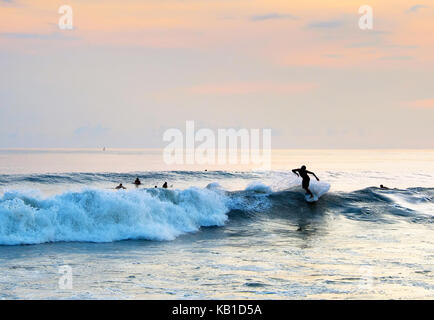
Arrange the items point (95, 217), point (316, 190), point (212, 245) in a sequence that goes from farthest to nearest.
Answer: point (316, 190) < point (95, 217) < point (212, 245)

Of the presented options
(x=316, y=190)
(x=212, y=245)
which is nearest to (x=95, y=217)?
(x=212, y=245)

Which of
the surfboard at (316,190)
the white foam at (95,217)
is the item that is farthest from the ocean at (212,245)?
A: the surfboard at (316,190)

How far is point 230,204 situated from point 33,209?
932cm

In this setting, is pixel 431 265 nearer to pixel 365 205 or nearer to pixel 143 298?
pixel 143 298

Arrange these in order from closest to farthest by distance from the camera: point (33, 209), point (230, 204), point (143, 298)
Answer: point (143, 298) → point (33, 209) → point (230, 204)

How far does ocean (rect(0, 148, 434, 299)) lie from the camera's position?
1009 centimetres

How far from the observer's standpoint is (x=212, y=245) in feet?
50.4

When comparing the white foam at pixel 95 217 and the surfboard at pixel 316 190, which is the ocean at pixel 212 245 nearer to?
the white foam at pixel 95 217

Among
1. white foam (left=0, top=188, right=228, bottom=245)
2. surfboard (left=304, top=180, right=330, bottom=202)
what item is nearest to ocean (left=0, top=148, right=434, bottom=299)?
white foam (left=0, top=188, right=228, bottom=245)

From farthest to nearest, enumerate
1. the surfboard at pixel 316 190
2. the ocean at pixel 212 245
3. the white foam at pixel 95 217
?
the surfboard at pixel 316 190 < the white foam at pixel 95 217 < the ocean at pixel 212 245

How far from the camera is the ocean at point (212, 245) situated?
397 inches

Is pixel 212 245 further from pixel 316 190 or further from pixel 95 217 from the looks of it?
pixel 316 190
